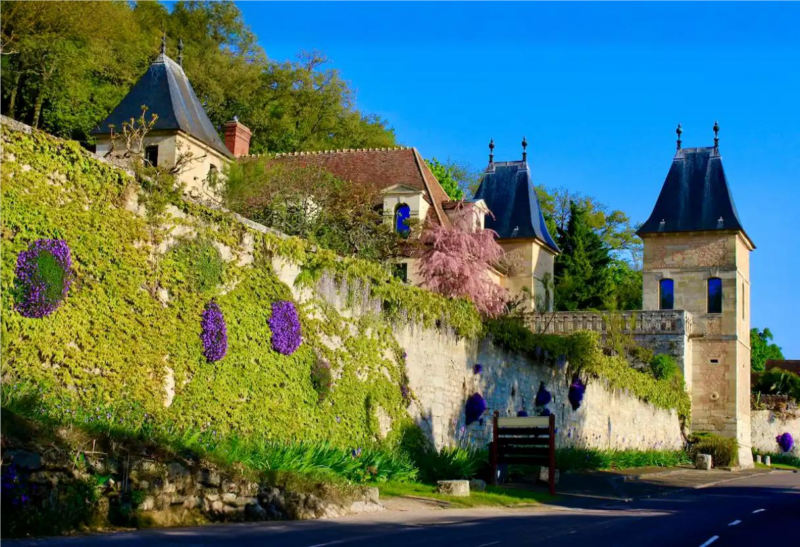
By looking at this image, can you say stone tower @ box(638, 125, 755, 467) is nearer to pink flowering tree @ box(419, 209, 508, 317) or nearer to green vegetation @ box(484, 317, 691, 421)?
green vegetation @ box(484, 317, 691, 421)

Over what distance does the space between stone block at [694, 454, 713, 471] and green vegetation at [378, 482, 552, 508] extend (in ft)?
59.6

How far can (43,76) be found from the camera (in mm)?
43125

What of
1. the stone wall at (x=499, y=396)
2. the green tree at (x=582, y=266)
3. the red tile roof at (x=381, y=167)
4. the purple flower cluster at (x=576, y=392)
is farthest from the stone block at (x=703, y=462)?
the green tree at (x=582, y=266)

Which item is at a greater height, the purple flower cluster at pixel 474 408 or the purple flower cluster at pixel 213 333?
the purple flower cluster at pixel 213 333

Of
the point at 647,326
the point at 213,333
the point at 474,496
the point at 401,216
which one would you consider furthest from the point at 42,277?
the point at 647,326

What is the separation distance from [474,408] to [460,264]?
26.5 ft

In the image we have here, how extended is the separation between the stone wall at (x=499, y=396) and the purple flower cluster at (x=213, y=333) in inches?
233

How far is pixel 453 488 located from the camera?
1841cm

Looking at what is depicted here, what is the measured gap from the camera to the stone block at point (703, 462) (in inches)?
1443

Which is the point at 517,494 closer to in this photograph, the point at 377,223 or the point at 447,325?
the point at 447,325

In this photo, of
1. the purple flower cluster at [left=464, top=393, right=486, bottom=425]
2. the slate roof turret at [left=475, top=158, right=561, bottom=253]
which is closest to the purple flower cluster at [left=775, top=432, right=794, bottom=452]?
the slate roof turret at [left=475, top=158, right=561, bottom=253]

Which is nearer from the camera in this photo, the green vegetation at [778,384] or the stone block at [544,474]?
the stone block at [544,474]

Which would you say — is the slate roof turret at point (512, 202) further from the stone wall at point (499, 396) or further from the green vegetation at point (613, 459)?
the green vegetation at point (613, 459)

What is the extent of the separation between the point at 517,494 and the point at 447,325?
18.2 feet
